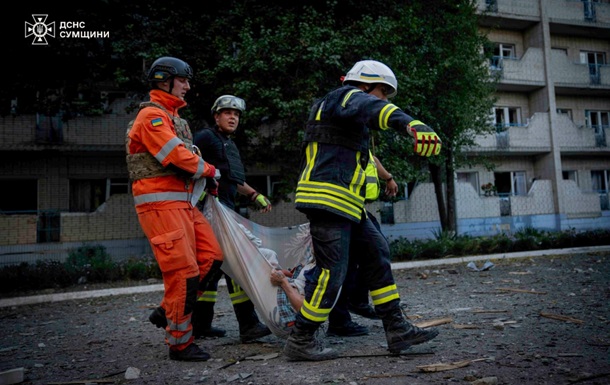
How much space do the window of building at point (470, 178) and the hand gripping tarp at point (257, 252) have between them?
1778 centimetres

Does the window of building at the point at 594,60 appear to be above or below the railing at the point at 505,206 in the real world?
above

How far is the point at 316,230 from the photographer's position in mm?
3062

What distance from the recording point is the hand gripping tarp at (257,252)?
3377 mm

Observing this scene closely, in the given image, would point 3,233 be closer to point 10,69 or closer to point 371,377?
point 10,69

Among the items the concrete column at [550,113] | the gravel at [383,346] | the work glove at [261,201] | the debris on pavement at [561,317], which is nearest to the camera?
the gravel at [383,346]

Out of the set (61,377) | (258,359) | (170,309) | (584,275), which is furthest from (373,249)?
(584,275)

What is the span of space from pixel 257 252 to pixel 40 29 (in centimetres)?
840

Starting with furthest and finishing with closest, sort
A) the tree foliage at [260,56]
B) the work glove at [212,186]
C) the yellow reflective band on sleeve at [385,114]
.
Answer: the tree foliage at [260,56] → the work glove at [212,186] → the yellow reflective band on sleeve at [385,114]

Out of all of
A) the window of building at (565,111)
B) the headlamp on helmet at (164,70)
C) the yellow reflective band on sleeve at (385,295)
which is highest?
the window of building at (565,111)

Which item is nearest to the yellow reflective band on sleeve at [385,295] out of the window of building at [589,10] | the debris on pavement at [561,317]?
the debris on pavement at [561,317]

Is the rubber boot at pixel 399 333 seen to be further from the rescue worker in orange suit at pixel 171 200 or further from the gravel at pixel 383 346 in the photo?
the rescue worker in orange suit at pixel 171 200

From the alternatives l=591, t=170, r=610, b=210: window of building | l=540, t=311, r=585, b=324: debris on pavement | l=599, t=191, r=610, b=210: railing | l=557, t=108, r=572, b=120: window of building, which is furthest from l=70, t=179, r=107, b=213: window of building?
l=591, t=170, r=610, b=210: window of building

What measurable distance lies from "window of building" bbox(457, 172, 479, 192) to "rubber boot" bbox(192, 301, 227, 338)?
18.1m

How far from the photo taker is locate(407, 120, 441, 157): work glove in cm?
236
